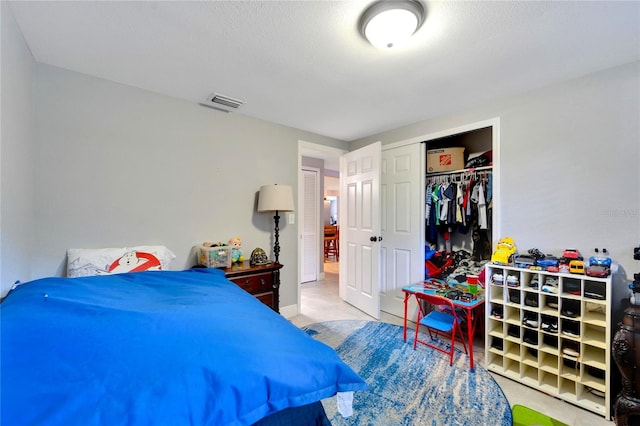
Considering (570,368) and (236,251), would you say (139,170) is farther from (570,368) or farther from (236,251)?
(570,368)

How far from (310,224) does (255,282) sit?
272 cm

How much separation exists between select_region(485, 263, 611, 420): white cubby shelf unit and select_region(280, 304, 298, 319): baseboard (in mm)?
2016

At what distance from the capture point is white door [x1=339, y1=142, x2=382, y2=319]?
314 centimetres

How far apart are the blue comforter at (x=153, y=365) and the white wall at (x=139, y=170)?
100 cm

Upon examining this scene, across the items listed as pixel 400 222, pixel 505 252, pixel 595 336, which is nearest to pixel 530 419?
pixel 595 336

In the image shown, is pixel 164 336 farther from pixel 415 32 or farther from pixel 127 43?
pixel 415 32

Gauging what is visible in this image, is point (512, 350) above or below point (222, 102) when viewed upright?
below

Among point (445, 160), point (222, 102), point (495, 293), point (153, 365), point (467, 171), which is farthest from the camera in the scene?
point (445, 160)

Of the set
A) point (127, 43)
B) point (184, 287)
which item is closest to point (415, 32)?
point (127, 43)

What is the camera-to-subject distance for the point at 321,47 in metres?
1.71

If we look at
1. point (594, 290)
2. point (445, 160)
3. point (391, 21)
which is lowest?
point (594, 290)

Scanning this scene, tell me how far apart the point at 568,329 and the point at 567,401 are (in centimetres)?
47

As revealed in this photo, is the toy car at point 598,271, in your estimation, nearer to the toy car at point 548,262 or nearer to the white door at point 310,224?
the toy car at point 548,262

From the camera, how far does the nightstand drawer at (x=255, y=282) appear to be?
2457 millimetres
